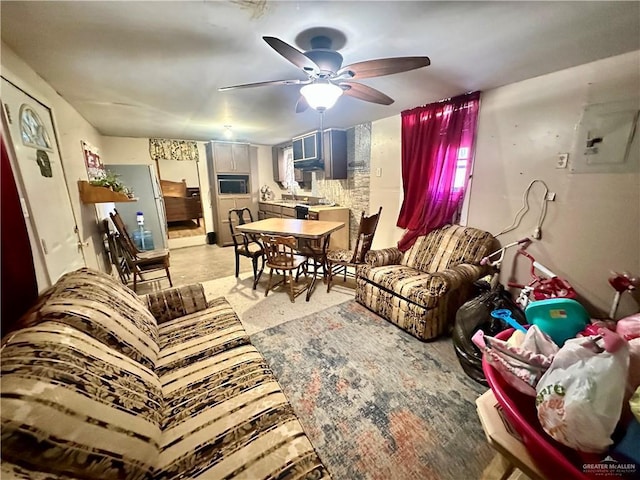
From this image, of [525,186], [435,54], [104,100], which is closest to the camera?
[435,54]

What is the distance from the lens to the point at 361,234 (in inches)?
117

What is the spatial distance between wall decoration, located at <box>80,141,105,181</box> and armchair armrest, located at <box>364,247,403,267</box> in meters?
3.60

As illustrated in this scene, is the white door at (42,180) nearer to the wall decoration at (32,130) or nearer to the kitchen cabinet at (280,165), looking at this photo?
the wall decoration at (32,130)

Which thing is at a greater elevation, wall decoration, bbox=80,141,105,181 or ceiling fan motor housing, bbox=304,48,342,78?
ceiling fan motor housing, bbox=304,48,342,78

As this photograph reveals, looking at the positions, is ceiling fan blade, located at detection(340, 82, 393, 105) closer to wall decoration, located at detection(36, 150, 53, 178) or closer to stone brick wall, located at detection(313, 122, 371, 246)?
stone brick wall, located at detection(313, 122, 371, 246)

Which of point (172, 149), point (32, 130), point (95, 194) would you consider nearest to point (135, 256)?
point (95, 194)

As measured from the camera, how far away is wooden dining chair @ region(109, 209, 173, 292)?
2990 millimetres

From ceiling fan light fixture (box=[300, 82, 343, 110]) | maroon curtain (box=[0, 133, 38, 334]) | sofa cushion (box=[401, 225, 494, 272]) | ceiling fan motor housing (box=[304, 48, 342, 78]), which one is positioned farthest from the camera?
sofa cushion (box=[401, 225, 494, 272])

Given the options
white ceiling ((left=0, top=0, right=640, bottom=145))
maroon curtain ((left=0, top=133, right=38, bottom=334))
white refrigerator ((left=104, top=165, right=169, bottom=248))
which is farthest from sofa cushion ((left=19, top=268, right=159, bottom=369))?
Result: white refrigerator ((left=104, top=165, right=169, bottom=248))

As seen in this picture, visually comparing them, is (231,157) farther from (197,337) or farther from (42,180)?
(197,337)

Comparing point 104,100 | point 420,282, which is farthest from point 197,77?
point 420,282

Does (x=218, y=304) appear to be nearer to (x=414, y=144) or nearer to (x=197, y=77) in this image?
(x=197, y=77)

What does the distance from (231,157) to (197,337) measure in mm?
4813

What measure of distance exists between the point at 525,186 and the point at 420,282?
1309 millimetres
